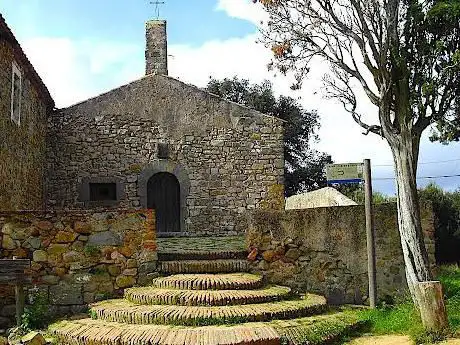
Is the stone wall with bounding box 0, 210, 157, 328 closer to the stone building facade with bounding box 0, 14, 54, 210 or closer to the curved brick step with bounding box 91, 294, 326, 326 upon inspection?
the curved brick step with bounding box 91, 294, 326, 326

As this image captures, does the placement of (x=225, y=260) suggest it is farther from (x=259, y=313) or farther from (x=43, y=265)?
(x=43, y=265)

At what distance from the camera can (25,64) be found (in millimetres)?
12195

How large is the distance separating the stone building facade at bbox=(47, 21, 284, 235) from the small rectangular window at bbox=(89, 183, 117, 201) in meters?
0.03

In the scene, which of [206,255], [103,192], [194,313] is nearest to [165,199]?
[103,192]

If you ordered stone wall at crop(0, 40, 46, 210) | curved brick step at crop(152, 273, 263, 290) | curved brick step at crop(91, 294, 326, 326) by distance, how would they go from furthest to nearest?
stone wall at crop(0, 40, 46, 210)
curved brick step at crop(152, 273, 263, 290)
curved brick step at crop(91, 294, 326, 326)

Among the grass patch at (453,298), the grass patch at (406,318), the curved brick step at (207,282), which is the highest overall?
the curved brick step at (207,282)

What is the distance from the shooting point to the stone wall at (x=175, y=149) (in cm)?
1481

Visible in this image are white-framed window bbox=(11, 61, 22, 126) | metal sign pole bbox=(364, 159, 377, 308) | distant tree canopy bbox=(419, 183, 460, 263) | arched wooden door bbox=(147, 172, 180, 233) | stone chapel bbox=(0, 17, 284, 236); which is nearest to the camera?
metal sign pole bbox=(364, 159, 377, 308)

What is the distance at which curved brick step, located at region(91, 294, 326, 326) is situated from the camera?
7021 millimetres

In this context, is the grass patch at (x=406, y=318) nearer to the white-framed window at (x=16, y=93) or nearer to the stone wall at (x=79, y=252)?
the stone wall at (x=79, y=252)

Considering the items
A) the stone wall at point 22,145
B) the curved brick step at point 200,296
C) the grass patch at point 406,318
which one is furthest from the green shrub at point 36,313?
the grass patch at point 406,318

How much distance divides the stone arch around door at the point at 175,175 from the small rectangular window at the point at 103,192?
706 millimetres

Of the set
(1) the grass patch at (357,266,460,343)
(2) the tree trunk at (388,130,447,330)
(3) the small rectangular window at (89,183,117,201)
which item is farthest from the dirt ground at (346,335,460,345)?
(3) the small rectangular window at (89,183,117,201)

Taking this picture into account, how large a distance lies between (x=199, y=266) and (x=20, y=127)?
5.59 m
